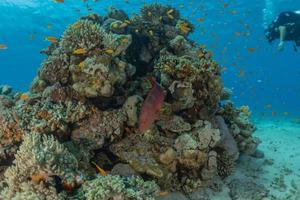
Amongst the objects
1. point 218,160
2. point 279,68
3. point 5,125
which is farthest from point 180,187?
point 279,68

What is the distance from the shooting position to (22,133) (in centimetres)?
673

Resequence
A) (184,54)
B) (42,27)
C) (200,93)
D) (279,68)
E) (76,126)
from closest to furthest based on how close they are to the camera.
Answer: (76,126), (200,93), (184,54), (42,27), (279,68)

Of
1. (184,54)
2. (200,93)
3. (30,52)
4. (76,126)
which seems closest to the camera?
(76,126)

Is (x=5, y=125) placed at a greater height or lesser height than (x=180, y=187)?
greater

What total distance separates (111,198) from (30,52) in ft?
182

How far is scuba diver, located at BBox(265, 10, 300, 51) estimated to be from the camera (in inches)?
550

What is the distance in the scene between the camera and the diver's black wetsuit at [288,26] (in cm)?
1407

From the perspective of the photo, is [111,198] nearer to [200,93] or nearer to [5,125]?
[5,125]

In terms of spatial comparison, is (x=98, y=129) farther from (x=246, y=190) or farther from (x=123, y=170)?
(x=246, y=190)

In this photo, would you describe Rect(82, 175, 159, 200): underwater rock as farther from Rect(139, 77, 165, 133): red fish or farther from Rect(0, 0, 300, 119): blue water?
Rect(0, 0, 300, 119): blue water

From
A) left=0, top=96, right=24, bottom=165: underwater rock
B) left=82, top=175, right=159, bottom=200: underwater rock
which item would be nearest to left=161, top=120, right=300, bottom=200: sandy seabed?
left=82, top=175, right=159, bottom=200: underwater rock

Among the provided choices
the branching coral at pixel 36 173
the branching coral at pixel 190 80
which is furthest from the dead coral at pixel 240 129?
the branching coral at pixel 36 173

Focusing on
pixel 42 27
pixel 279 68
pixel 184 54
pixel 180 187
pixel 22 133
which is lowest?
pixel 180 187

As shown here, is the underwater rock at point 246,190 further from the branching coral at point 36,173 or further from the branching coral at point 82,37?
the branching coral at point 82,37
